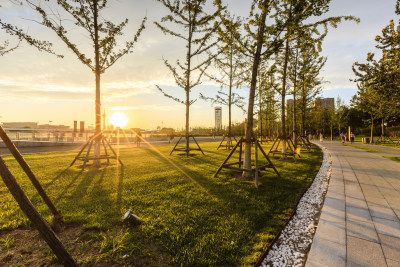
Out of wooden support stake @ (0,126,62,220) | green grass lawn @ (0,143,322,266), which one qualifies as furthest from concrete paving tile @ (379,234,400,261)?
wooden support stake @ (0,126,62,220)

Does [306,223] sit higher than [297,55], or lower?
lower

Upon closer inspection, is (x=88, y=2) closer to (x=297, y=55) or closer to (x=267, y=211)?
(x=267, y=211)

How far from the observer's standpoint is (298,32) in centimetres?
709

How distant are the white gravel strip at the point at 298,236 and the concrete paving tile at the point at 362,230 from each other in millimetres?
533

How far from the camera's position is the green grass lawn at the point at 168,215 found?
2525mm

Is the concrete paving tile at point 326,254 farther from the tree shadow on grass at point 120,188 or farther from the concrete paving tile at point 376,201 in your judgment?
the tree shadow on grass at point 120,188

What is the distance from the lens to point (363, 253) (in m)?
2.53

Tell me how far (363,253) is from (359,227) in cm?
96

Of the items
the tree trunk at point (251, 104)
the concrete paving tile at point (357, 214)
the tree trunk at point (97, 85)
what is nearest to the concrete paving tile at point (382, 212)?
the concrete paving tile at point (357, 214)

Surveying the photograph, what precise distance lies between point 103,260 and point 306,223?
3.67m

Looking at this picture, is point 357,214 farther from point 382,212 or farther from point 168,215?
point 168,215

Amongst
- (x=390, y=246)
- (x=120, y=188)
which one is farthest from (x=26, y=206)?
(x=390, y=246)

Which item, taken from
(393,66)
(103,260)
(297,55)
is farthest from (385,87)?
(103,260)

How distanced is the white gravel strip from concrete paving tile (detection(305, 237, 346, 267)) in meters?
0.09
